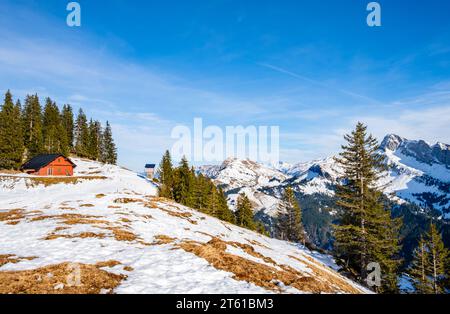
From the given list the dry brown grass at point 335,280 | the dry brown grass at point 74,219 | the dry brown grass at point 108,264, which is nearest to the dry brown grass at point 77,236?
the dry brown grass at point 74,219

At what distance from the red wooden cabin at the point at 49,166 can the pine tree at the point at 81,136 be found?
30.7 m

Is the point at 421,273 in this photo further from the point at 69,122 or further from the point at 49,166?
the point at 69,122

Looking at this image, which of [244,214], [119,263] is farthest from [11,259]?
[244,214]

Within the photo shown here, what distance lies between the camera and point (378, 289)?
1235 inches

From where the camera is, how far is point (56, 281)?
9703mm

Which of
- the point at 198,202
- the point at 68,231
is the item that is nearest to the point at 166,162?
the point at 198,202

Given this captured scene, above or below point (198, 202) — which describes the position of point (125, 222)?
above

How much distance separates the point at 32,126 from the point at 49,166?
28.2 metres

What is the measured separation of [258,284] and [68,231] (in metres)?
13.4

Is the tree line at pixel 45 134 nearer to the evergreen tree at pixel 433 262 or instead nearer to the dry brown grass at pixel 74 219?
the dry brown grass at pixel 74 219

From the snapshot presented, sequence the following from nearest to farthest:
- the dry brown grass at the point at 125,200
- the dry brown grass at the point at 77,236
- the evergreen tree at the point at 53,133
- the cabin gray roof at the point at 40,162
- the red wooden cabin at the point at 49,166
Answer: the dry brown grass at the point at 77,236 < the dry brown grass at the point at 125,200 < the red wooden cabin at the point at 49,166 < the cabin gray roof at the point at 40,162 < the evergreen tree at the point at 53,133

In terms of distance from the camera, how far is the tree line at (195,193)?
6562 centimetres

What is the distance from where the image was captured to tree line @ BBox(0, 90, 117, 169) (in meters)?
67.6
